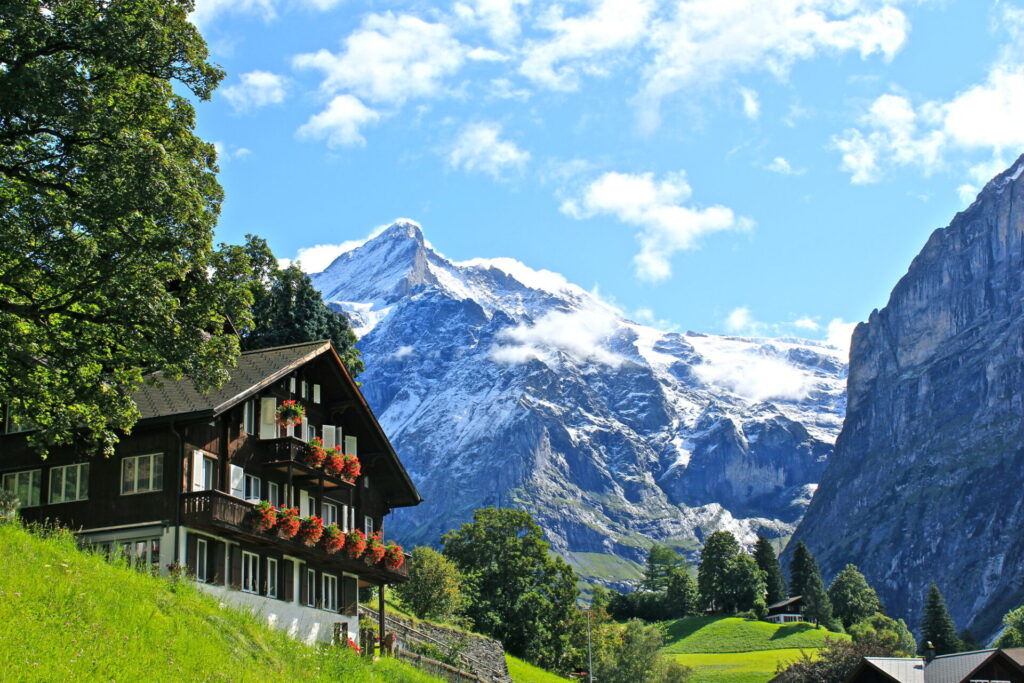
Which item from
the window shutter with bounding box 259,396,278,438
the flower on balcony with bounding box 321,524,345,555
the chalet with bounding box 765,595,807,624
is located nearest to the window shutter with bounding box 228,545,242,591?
the flower on balcony with bounding box 321,524,345,555

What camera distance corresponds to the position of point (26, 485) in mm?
40188

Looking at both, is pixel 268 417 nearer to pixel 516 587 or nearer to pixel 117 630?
pixel 117 630

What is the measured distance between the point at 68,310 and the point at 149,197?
3.60m

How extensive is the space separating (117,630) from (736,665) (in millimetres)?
111833

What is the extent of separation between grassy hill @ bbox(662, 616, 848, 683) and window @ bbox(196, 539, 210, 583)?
88.5m

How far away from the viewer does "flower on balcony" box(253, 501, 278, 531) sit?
3916cm

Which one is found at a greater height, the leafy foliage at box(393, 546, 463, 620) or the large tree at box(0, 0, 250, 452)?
the large tree at box(0, 0, 250, 452)

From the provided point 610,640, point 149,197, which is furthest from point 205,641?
point 610,640

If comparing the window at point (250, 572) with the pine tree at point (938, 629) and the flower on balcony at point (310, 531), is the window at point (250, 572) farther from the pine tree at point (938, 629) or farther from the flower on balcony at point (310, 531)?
the pine tree at point (938, 629)

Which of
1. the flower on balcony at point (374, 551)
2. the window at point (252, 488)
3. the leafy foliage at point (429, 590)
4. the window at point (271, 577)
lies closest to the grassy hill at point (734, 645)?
the leafy foliage at point (429, 590)

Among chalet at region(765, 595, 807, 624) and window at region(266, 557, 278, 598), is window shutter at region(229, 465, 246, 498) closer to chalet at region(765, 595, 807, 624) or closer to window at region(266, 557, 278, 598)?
window at region(266, 557, 278, 598)

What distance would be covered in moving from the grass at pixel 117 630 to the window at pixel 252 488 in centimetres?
893

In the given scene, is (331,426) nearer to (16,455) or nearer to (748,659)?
(16,455)

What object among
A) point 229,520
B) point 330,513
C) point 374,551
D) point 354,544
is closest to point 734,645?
point 330,513
